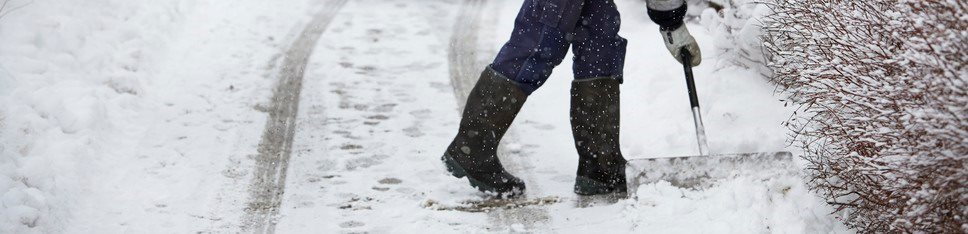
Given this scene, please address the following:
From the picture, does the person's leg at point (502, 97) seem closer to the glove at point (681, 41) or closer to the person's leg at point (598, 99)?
the person's leg at point (598, 99)

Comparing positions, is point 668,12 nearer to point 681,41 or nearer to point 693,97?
point 681,41

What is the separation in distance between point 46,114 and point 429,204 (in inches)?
89.2

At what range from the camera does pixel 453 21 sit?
9938 mm

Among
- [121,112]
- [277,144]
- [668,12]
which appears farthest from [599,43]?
[121,112]

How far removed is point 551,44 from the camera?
178 inches

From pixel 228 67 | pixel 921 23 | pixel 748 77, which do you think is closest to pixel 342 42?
pixel 228 67

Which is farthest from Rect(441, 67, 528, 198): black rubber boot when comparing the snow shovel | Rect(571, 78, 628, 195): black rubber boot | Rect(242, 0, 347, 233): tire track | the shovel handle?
Rect(242, 0, 347, 233): tire track

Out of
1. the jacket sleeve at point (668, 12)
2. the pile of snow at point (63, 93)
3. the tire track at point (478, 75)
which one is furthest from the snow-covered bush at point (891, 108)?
the pile of snow at point (63, 93)

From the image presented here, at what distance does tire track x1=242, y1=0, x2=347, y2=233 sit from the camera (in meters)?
4.60

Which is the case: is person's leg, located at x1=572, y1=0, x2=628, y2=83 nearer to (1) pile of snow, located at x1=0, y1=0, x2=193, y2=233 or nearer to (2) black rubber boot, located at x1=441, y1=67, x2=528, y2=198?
(2) black rubber boot, located at x1=441, y1=67, x2=528, y2=198

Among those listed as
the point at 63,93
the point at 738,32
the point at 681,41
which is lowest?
the point at 63,93

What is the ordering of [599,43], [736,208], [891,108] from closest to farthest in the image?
1. [891,108]
2. [736,208]
3. [599,43]

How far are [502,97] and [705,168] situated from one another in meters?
0.91

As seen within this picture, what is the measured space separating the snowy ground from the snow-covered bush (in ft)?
1.08
